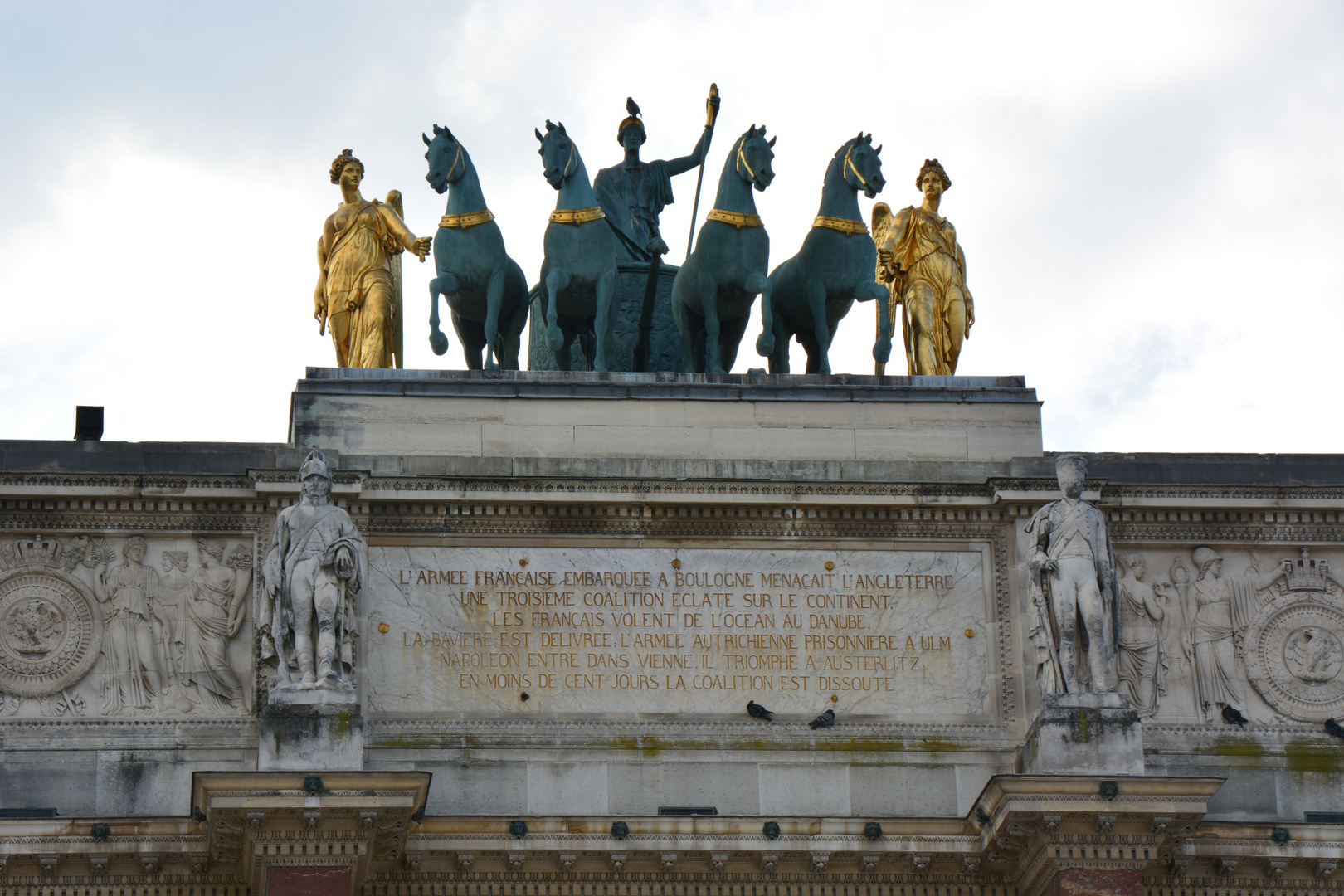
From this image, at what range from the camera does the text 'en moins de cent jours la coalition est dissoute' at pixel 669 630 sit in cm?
2880

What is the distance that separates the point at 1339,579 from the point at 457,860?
989 cm

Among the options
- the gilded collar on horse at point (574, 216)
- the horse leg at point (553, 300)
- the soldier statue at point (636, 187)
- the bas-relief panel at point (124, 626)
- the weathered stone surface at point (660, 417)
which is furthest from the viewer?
the soldier statue at point (636, 187)

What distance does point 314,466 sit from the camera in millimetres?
27984

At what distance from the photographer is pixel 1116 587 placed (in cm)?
2827

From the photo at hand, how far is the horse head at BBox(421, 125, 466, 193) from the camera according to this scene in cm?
3170

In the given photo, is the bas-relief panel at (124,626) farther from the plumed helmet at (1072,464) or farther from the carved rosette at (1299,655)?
the carved rosette at (1299,655)

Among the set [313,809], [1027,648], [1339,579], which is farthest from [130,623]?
[1339,579]

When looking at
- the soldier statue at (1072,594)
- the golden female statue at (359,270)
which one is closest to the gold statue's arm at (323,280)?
the golden female statue at (359,270)

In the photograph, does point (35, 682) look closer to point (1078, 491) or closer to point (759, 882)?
point (759, 882)

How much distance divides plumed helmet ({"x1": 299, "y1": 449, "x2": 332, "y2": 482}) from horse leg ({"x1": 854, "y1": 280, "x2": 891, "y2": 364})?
6800 mm

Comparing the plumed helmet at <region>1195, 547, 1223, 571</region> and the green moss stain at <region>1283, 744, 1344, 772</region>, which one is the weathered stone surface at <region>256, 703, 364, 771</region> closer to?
the plumed helmet at <region>1195, 547, 1223, 571</region>

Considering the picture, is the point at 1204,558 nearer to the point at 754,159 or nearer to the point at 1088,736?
the point at 1088,736

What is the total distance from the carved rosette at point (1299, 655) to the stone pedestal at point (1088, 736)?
230cm

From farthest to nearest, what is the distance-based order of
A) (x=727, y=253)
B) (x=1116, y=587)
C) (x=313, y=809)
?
(x=727, y=253) < (x=1116, y=587) < (x=313, y=809)
